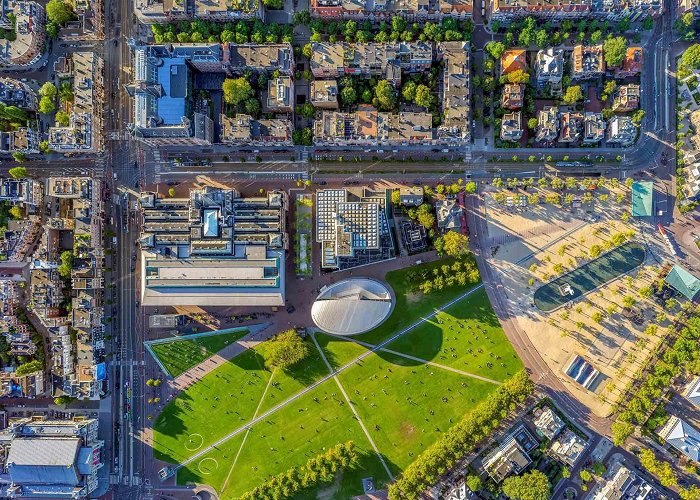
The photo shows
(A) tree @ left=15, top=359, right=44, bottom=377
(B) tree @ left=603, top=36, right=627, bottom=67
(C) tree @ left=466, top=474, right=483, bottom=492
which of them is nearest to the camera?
(B) tree @ left=603, top=36, right=627, bottom=67

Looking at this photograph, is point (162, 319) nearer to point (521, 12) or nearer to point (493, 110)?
point (493, 110)

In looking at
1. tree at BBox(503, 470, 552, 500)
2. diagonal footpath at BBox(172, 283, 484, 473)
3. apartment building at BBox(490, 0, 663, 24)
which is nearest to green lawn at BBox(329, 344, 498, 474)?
diagonal footpath at BBox(172, 283, 484, 473)

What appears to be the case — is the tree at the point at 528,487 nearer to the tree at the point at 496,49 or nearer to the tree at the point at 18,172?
the tree at the point at 496,49

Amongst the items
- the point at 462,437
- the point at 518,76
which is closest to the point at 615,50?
the point at 518,76

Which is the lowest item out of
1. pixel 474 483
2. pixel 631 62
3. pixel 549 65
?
pixel 474 483

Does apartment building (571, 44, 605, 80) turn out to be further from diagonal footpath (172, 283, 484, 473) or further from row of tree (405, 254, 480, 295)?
diagonal footpath (172, 283, 484, 473)

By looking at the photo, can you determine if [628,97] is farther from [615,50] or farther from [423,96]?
[423,96]
